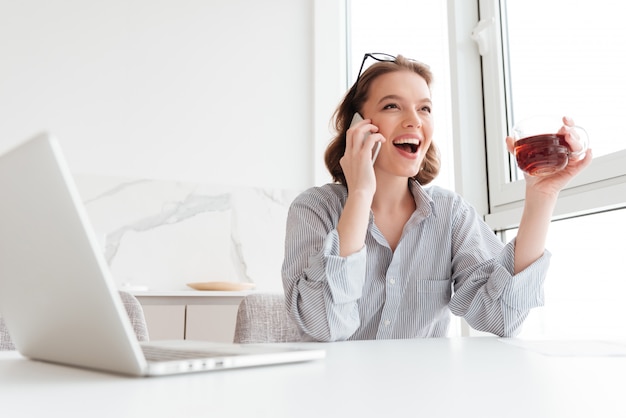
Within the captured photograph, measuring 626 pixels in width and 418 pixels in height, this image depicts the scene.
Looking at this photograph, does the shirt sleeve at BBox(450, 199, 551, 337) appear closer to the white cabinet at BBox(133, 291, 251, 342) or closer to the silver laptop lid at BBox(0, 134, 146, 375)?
the silver laptop lid at BBox(0, 134, 146, 375)

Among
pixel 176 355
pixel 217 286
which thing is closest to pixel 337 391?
pixel 176 355

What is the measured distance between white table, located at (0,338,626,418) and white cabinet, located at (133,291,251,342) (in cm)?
194

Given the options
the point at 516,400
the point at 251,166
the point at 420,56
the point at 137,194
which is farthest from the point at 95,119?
the point at 516,400

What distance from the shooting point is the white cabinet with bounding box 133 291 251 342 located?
252 centimetres

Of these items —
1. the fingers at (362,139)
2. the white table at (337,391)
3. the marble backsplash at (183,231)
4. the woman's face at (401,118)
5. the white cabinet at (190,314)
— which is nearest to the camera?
the white table at (337,391)

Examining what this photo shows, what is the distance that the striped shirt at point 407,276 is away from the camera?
1.15 meters

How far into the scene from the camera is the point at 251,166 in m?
3.38

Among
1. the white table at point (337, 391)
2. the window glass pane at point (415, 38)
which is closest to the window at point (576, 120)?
the window glass pane at point (415, 38)

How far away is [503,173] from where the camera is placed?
2250 mm

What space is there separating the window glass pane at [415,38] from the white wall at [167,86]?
333 millimetres

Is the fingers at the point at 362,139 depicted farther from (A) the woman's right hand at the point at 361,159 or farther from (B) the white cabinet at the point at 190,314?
(B) the white cabinet at the point at 190,314

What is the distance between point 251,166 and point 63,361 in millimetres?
2834

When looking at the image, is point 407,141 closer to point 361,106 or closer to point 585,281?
point 361,106

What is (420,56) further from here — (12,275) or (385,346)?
(12,275)
